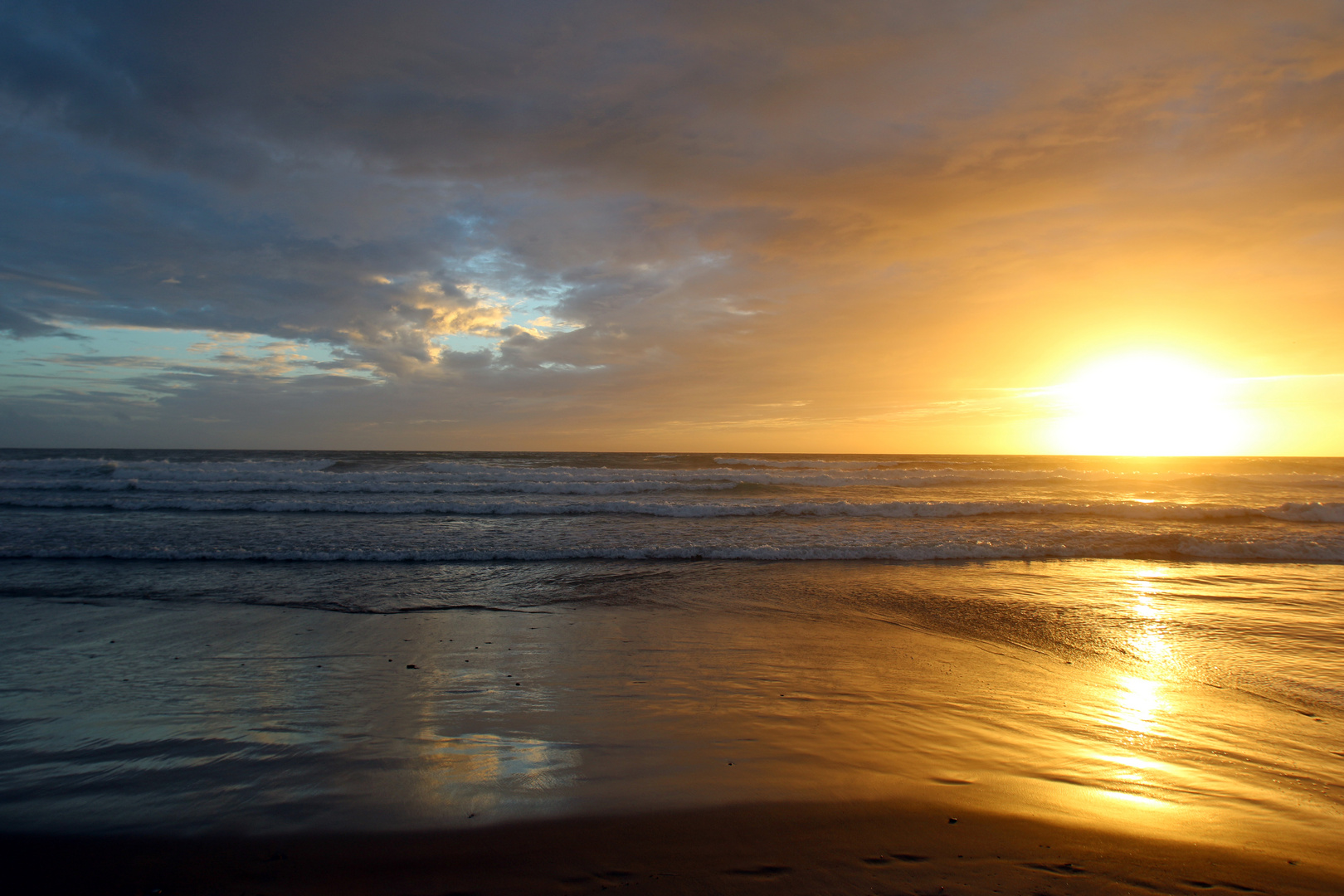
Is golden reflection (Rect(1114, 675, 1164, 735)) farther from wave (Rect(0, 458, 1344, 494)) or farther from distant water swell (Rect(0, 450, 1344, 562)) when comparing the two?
wave (Rect(0, 458, 1344, 494))

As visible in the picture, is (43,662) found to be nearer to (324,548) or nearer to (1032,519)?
(324,548)

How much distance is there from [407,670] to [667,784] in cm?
313

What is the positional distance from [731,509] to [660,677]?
13.1 m

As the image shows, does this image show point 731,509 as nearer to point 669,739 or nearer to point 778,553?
point 778,553

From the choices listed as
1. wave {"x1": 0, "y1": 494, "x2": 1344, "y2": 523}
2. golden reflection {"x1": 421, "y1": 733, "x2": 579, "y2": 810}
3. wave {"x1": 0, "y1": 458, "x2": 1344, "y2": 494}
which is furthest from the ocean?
wave {"x1": 0, "y1": 458, "x2": 1344, "y2": 494}

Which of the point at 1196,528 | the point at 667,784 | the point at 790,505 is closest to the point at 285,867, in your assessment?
the point at 667,784

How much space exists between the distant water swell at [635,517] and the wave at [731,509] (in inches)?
3.1

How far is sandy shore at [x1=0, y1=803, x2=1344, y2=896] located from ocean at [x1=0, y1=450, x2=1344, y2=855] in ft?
0.57

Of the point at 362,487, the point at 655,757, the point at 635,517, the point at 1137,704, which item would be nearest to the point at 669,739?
the point at 655,757

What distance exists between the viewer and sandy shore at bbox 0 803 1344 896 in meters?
2.52

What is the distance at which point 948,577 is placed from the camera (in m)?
9.57

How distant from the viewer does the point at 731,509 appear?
59.6 ft

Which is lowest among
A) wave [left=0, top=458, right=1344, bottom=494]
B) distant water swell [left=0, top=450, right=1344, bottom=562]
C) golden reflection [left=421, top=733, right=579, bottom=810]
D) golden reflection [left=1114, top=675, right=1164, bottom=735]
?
golden reflection [left=1114, top=675, right=1164, bottom=735]

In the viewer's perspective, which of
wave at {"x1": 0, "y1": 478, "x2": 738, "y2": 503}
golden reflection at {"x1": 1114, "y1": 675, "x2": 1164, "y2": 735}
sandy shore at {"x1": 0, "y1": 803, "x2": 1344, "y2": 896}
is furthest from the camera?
wave at {"x1": 0, "y1": 478, "x2": 738, "y2": 503}
